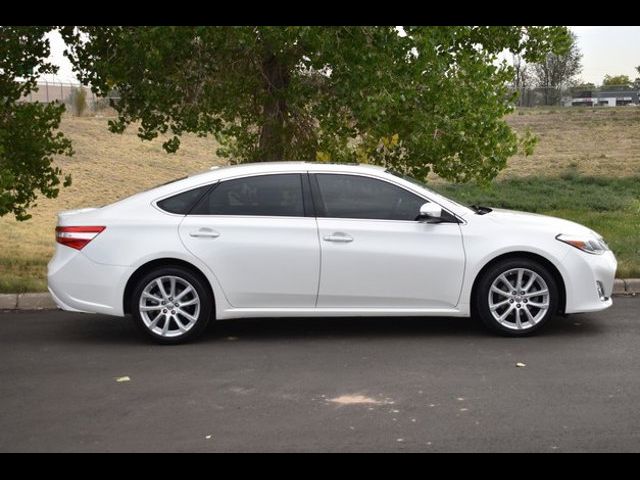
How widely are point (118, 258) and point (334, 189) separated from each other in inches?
74.2

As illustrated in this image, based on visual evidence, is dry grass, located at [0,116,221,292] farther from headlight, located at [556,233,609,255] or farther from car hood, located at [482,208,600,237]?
headlight, located at [556,233,609,255]

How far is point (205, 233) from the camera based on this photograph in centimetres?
823

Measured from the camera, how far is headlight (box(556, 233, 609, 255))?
836 cm

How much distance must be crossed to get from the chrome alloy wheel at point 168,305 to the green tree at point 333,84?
3.57m

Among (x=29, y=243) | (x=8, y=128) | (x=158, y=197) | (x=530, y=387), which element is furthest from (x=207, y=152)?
(x=530, y=387)

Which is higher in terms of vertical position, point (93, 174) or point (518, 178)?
point (93, 174)

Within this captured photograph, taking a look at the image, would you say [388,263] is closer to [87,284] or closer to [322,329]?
[322,329]

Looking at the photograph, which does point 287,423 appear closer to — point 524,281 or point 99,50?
point 524,281

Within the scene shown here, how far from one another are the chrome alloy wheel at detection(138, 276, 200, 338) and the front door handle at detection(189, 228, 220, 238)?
0.38m

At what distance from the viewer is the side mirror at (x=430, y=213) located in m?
8.21

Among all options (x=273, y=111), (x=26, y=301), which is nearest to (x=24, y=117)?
(x=273, y=111)

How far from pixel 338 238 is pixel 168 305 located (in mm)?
1497

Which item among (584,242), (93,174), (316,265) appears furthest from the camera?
(93,174)

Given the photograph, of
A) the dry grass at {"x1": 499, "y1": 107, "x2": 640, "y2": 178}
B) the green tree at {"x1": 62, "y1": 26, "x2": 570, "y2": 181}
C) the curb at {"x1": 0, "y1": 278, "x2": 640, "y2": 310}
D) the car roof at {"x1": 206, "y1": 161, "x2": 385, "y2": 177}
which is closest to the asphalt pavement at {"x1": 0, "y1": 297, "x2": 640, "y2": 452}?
the curb at {"x1": 0, "y1": 278, "x2": 640, "y2": 310}
